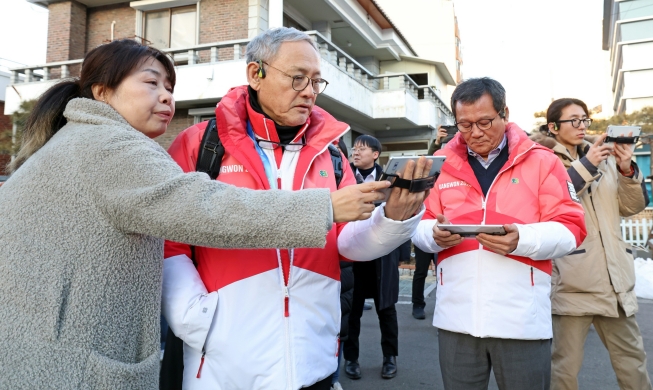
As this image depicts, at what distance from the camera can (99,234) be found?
1.16 m

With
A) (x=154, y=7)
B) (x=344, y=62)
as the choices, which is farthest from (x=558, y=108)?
(x=154, y=7)

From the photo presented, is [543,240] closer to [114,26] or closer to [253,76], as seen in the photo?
[253,76]

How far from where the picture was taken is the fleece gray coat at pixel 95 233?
110 centimetres

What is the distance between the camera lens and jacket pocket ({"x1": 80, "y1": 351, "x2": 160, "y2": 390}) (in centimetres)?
112

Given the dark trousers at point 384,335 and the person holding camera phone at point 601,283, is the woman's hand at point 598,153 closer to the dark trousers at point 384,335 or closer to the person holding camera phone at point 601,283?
the person holding camera phone at point 601,283

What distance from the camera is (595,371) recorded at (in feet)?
13.6

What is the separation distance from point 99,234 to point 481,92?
1.95 m

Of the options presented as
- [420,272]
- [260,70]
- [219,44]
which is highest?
[219,44]

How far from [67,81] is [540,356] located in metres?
2.30

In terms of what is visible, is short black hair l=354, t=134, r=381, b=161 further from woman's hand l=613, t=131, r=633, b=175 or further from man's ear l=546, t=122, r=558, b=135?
woman's hand l=613, t=131, r=633, b=175

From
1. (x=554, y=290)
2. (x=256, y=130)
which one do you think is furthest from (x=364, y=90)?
(x=256, y=130)

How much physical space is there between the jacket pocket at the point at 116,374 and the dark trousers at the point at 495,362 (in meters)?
1.55

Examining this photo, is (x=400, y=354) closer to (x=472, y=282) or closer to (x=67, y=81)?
(x=472, y=282)

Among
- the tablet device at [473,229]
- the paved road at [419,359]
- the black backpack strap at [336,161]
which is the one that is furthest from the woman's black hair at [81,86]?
the paved road at [419,359]
